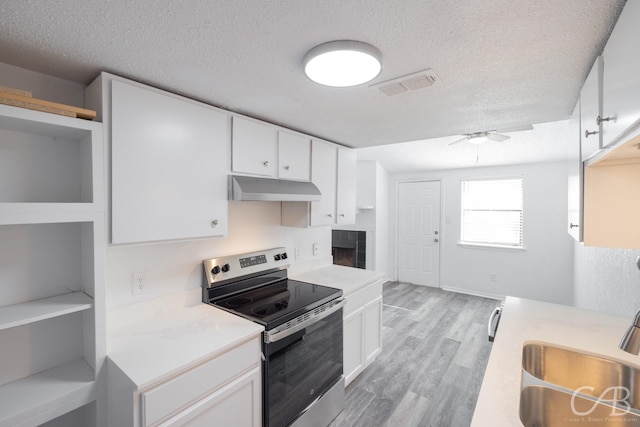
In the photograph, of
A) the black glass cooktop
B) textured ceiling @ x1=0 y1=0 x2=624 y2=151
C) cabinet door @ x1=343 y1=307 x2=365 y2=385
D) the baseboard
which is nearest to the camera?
textured ceiling @ x1=0 y1=0 x2=624 y2=151

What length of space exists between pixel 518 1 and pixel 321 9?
608 millimetres

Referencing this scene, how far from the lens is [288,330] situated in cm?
165

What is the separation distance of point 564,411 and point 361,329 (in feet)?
4.98

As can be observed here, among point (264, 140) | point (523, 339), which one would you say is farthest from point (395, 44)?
point (523, 339)

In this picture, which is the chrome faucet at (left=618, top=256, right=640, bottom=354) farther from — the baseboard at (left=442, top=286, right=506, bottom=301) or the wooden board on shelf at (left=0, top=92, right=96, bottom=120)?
the baseboard at (left=442, top=286, right=506, bottom=301)

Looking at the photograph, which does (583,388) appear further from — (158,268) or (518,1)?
(158,268)

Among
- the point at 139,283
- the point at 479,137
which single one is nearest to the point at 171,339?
the point at 139,283

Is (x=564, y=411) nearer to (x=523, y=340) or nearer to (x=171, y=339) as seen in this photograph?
(x=523, y=340)

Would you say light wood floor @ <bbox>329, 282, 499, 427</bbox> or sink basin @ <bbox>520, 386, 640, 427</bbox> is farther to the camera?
light wood floor @ <bbox>329, 282, 499, 427</bbox>

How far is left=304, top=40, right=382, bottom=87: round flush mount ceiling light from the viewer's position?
3.60ft

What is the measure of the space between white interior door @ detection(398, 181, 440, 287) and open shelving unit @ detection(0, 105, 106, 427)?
5.06 meters

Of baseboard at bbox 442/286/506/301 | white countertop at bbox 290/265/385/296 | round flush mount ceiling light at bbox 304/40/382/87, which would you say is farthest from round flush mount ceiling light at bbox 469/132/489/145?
baseboard at bbox 442/286/506/301

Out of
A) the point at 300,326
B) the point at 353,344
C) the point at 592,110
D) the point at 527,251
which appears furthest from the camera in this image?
the point at 527,251

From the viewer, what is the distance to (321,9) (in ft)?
2.99
